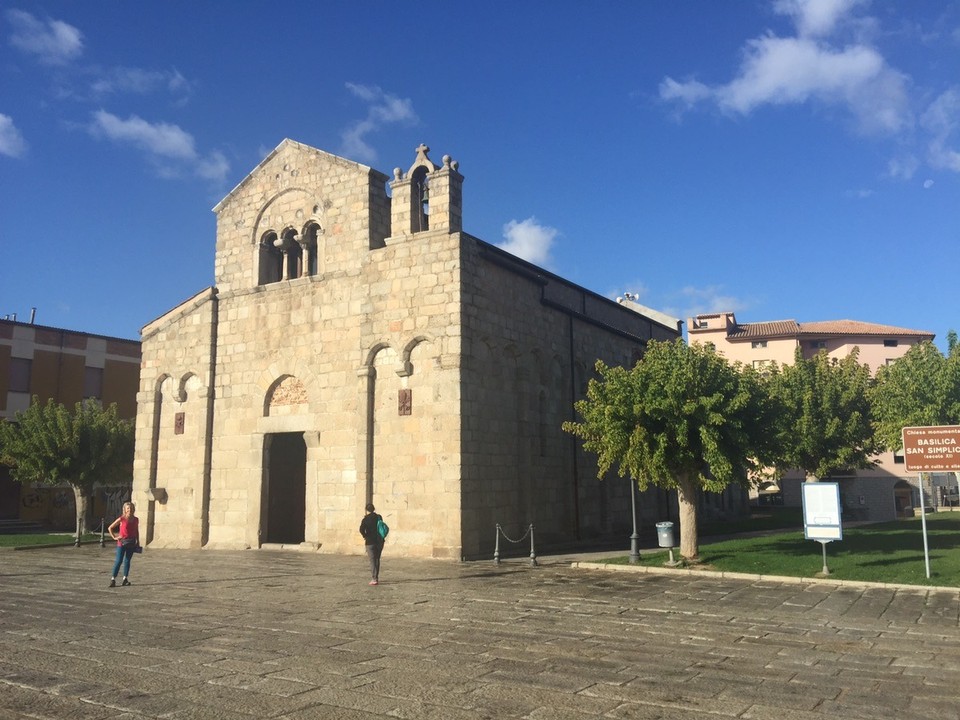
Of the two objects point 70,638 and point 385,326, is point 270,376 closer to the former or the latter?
point 385,326

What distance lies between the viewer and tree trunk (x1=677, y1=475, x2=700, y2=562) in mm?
17641

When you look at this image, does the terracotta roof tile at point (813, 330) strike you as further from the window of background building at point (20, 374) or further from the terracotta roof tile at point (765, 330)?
the window of background building at point (20, 374)

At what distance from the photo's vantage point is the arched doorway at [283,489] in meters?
23.5

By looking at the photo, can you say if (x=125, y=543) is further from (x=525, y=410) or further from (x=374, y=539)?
(x=525, y=410)

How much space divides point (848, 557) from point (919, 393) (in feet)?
22.9

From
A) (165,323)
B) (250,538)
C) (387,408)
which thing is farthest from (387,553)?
(165,323)

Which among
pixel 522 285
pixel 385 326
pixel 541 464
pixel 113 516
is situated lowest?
pixel 113 516

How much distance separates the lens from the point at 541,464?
2302 centimetres

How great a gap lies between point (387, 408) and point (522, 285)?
5.82m

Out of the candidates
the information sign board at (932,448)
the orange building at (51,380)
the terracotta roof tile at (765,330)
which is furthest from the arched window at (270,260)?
the terracotta roof tile at (765,330)

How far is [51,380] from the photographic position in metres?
42.2

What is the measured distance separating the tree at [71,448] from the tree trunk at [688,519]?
2200cm

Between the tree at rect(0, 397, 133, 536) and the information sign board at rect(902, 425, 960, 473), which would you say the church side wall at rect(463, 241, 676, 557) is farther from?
the tree at rect(0, 397, 133, 536)

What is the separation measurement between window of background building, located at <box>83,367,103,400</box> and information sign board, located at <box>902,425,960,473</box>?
141 ft
